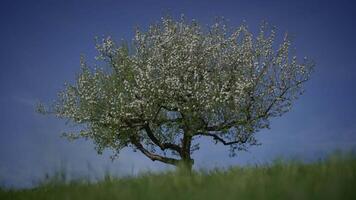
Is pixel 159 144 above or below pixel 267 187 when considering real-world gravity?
above

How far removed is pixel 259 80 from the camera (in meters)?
30.5

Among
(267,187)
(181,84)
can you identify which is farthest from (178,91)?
(267,187)

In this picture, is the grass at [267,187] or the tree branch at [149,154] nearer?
the grass at [267,187]

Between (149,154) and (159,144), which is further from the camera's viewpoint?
(149,154)

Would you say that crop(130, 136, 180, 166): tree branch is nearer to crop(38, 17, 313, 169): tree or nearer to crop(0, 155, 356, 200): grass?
crop(38, 17, 313, 169): tree

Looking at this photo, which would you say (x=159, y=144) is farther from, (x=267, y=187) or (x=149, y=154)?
(x=267, y=187)

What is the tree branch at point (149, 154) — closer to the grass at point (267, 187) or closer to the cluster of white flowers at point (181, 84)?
the cluster of white flowers at point (181, 84)

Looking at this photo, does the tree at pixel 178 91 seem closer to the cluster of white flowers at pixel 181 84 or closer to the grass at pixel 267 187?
the cluster of white flowers at pixel 181 84

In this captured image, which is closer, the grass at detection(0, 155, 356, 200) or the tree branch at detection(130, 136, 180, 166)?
the grass at detection(0, 155, 356, 200)

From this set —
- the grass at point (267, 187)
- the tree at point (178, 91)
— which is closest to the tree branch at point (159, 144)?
the tree at point (178, 91)

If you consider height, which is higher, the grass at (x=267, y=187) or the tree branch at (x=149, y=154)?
the tree branch at (x=149, y=154)

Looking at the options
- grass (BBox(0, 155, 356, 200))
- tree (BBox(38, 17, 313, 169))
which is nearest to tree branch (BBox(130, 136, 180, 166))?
tree (BBox(38, 17, 313, 169))

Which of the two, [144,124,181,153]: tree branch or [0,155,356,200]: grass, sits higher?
[144,124,181,153]: tree branch

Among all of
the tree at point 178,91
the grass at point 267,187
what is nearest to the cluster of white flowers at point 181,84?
the tree at point 178,91
